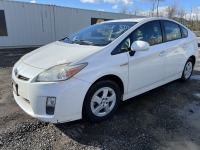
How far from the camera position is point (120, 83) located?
3.31 meters

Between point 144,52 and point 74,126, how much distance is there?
1.71m

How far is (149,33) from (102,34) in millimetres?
895

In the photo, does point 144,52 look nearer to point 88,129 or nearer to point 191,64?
point 88,129

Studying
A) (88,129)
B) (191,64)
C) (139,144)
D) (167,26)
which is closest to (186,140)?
(139,144)

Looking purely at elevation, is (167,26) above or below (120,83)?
above

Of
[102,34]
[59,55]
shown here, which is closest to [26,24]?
[102,34]

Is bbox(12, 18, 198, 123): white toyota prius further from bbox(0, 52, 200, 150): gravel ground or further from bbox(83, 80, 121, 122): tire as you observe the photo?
bbox(0, 52, 200, 150): gravel ground

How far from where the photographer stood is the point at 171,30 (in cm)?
448

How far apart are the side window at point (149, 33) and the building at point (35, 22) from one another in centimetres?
996

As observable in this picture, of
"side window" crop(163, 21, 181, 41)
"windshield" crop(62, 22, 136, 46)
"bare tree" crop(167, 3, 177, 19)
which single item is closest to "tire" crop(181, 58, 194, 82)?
"side window" crop(163, 21, 181, 41)

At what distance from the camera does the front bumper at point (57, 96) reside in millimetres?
2574

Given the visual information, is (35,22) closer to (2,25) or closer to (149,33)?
(2,25)

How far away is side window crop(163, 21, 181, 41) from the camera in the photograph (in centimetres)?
430

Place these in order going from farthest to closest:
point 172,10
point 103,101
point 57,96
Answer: point 172,10 < point 103,101 < point 57,96
